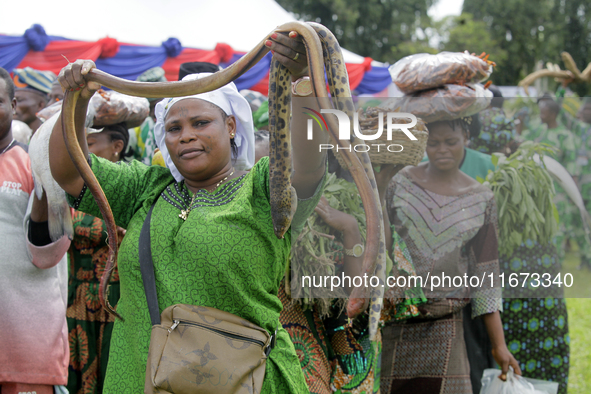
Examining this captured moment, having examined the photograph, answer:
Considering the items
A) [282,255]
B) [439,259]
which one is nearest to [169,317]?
[282,255]

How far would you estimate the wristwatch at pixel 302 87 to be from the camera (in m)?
1.55

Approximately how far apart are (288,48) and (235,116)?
1.84 feet

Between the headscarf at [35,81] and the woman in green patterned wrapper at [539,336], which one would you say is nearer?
the woman in green patterned wrapper at [539,336]

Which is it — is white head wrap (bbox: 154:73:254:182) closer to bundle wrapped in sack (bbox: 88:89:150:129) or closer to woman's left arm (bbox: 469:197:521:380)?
bundle wrapped in sack (bbox: 88:89:150:129)

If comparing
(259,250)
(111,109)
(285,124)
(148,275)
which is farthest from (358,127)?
(111,109)

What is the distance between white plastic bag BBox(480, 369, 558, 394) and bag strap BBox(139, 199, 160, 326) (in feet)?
6.79

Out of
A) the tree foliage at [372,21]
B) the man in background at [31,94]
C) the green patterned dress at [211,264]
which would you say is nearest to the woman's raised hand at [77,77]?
the green patterned dress at [211,264]

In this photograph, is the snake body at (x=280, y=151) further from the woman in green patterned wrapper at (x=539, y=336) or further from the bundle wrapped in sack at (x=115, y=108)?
the woman in green patterned wrapper at (x=539, y=336)

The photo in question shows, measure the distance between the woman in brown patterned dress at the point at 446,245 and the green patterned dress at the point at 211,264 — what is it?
975 mm

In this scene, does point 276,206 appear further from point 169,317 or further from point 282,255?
point 169,317

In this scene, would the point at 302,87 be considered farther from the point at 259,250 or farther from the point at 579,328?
the point at 579,328

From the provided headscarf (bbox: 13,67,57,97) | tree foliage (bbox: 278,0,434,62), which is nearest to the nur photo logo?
headscarf (bbox: 13,67,57,97)

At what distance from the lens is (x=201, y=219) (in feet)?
5.76

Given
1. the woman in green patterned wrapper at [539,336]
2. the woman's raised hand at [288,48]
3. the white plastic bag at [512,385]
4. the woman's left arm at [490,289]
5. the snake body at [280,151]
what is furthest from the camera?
the woman in green patterned wrapper at [539,336]
